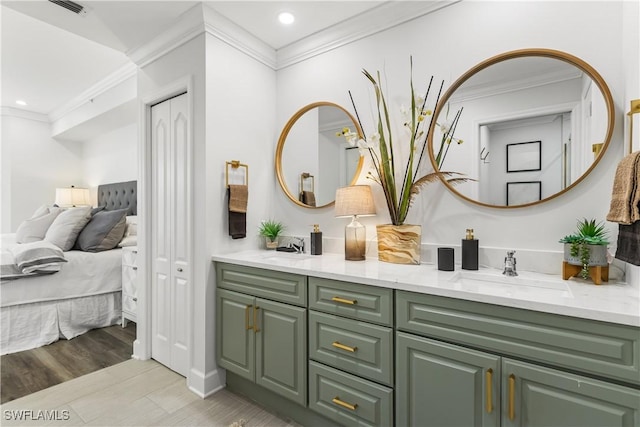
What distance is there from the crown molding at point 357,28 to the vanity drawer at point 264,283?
1673 mm

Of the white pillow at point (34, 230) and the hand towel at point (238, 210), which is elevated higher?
the hand towel at point (238, 210)

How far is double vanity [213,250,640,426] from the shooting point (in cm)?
105

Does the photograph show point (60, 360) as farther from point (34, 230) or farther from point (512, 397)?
point (512, 397)

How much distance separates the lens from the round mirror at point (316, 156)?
232 cm

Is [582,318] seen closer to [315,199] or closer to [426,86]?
[426,86]

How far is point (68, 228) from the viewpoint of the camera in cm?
352

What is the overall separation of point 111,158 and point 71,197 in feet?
3.07

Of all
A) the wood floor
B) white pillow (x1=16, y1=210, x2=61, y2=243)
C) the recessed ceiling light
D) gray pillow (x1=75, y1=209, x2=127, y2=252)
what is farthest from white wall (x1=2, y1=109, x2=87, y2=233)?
the recessed ceiling light

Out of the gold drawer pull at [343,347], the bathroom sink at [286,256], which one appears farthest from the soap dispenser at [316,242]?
the gold drawer pull at [343,347]

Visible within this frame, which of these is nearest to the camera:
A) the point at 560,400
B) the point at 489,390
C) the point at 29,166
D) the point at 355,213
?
the point at 560,400

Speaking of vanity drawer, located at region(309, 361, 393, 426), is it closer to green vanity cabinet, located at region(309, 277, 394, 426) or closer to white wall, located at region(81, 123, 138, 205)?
green vanity cabinet, located at region(309, 277, 394, 426)

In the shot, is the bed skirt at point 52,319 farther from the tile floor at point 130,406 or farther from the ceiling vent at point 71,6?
the ceiling vent at point 71,6

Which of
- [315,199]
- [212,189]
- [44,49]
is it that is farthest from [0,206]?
[315,199]

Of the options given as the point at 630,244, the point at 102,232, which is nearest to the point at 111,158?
the point at 102,232
